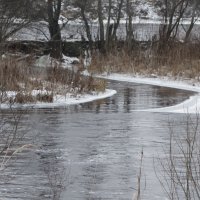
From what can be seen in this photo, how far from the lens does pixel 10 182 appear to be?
7699 mm

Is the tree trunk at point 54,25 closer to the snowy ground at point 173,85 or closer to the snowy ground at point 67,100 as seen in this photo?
the snowy ground at point 173,85

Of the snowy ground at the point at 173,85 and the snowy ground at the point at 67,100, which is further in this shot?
the snowy ground at the point at 67,100

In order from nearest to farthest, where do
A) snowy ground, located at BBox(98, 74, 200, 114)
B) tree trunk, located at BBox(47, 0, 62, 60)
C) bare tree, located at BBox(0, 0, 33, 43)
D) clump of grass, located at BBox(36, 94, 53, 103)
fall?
snowy ground, located at BBox(98, 74, 200, 114)
clump of grass, located at BBox(36, 94, 53, 103)
bare tree, located at BBox(0, 0, 33, 43)
tree trunk, located at BBox(47, 0, 62, 60)

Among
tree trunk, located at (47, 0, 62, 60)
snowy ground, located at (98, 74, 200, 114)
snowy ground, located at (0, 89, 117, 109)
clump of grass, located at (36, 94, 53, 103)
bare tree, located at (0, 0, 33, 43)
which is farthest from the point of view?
tree trunk, located at (47, 0, 62, 60)

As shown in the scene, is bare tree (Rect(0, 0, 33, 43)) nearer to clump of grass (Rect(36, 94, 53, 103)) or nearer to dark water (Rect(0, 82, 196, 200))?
clump of grass (Rect(36, 94, 53, 103))

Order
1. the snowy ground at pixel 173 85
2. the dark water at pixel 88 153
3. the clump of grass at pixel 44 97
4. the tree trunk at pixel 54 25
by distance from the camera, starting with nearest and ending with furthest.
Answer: the dark water at pixel 88 153 < the snowy ground at pixel 173 85 < the clump of grass at pixel 44 97 < the tree trunk at pixel 54 25

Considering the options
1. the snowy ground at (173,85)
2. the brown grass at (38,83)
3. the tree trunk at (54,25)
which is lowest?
the snowy ground at (173,85)

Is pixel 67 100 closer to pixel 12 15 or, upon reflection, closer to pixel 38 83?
pixel 38 83

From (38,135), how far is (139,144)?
184cm

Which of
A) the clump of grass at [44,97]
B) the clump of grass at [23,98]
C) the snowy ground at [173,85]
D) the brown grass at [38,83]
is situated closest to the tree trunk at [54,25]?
the snowy ground at [173,85]

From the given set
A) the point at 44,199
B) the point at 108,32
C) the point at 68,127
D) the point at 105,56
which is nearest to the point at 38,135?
the point at 68,127

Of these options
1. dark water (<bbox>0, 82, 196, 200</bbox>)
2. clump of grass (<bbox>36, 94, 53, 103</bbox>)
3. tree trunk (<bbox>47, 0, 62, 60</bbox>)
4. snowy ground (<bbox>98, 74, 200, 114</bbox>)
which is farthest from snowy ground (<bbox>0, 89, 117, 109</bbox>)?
tree trunk (<bbox>47, 0, 62, 60</bbox>)

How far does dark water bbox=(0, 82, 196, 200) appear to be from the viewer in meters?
7.37

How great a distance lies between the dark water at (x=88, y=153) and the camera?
737cm
